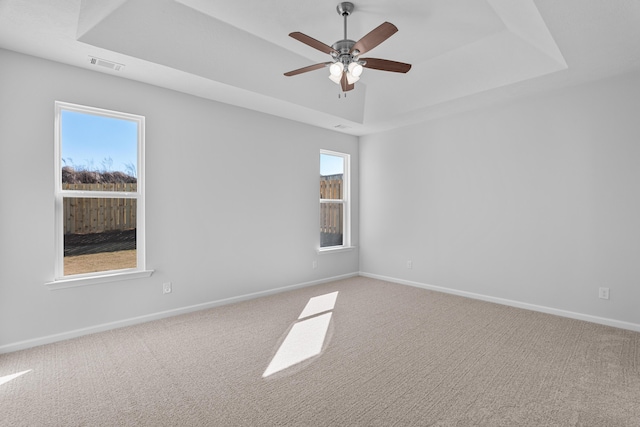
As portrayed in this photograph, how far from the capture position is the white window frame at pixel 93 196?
10.1 feet

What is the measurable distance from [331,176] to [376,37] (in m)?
3.42

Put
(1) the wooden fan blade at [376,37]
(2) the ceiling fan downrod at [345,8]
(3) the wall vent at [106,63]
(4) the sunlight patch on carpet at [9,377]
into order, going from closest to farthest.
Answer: (1) the wooden fan blade at [376,37] → (4) the sunlight patch on carpet at [9,377] → (2) the ceiling fan downrod at [345,8] → (3) the wall vent at [106,63]

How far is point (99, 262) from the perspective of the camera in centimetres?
335

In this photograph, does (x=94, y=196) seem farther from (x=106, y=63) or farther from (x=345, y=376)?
(x=345, y=376)

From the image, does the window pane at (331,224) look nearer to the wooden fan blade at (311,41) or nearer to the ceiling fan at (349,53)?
the ceiling fan at (349,53)

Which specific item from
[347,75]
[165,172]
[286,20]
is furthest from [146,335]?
[286,20]

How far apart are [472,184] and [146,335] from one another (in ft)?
14.0

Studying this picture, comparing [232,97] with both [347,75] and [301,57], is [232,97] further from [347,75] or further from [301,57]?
[347,75]

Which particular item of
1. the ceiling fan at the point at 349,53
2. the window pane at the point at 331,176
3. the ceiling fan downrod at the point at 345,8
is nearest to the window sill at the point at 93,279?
the ceiling fan at the point at 349,53

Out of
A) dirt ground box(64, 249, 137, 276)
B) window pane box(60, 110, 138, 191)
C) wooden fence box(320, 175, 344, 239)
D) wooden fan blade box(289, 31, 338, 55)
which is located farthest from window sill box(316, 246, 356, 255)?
wooden fan blade box(289, 31, 338, 55)

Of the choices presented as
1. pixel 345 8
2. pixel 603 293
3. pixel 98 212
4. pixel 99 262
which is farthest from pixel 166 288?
pixel 603 293

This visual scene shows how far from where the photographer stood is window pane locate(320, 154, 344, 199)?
219 inches

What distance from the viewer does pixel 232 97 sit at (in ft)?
12.9

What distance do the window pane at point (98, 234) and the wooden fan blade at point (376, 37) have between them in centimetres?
277
